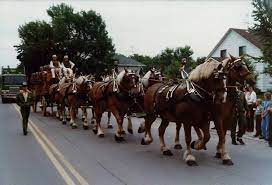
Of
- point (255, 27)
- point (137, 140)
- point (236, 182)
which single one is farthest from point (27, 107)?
point (255, 27)

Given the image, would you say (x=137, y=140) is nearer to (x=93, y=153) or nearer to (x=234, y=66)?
(x=93, y=153)

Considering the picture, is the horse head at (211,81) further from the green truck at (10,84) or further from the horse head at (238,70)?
the green truck at (10,84)

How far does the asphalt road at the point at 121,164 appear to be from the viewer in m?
8.45

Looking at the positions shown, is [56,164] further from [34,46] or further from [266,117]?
[34,46]

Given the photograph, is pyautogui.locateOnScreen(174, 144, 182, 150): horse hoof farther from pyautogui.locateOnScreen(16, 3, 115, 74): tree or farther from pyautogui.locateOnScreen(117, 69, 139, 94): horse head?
pyautogui.locateOnScreen(16, 3, 115, 74): tree

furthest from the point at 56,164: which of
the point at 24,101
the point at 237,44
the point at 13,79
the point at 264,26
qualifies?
the point at 237,44

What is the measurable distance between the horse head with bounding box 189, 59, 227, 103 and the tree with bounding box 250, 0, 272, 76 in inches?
501

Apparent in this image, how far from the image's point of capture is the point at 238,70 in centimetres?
969

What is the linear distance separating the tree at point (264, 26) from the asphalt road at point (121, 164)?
8.66 metres

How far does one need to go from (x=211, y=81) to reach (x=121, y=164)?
8.84 ft

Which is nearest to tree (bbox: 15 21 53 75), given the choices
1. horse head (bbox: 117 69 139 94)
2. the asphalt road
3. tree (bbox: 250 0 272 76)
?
tree (bbox: 250 0 272 76)

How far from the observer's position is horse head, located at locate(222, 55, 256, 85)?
31.5 ft

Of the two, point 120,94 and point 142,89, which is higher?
point 142,89

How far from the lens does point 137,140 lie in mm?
13883
